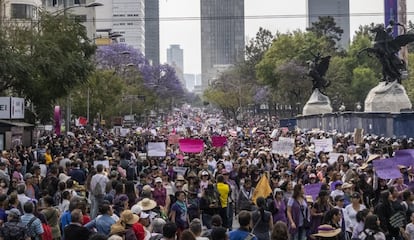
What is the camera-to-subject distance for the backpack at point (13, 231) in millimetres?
10586

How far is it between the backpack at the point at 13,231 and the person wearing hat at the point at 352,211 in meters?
4.69

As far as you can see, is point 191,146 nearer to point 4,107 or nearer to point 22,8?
point 4,107

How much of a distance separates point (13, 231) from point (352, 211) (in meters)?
4.93

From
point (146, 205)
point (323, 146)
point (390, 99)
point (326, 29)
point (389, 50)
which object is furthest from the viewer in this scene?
point (326, 29)

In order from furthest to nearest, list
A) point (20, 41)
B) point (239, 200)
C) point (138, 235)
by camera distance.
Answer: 1. point (20, 41)
2. point (239, 200)
3. point (138, 235)

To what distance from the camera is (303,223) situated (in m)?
13.2

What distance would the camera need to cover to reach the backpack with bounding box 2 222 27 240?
34.7 ft

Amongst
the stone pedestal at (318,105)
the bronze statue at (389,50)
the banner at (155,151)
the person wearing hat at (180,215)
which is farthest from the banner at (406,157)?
the stone pedestal at (318,105)

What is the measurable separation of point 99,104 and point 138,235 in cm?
5254

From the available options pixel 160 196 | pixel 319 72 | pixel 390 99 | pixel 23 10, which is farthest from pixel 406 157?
pixel 319 72

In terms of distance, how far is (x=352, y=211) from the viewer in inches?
496

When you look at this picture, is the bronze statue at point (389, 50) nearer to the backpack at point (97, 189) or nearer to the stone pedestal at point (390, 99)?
the stone pedestal at point (390, 99)

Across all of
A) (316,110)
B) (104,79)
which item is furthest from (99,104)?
(316,110)

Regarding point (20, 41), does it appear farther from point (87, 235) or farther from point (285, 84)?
point (285, 84)
